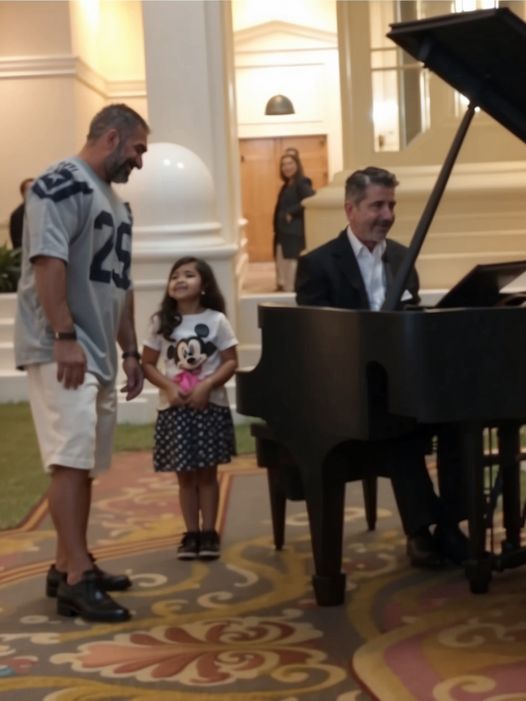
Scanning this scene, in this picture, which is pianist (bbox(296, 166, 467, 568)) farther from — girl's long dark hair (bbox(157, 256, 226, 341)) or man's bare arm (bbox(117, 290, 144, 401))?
man's bare arm (bbox(117, 290, 144, 401))

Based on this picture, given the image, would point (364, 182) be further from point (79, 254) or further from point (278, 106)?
point (278, 106)

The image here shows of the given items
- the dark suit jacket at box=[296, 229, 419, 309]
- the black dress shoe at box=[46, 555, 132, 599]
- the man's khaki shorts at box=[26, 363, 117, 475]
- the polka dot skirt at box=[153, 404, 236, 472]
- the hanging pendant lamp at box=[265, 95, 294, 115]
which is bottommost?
the black dress shoe at box=[46, 555, 132, 599]

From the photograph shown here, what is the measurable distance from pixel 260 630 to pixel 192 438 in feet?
3.39

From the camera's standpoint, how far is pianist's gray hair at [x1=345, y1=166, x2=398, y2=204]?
4.22 m

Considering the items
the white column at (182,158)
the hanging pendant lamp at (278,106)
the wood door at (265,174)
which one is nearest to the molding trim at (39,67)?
the hanging pendant lamp at (278,106)

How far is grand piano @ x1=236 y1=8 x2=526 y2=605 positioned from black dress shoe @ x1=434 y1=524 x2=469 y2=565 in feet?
0.78

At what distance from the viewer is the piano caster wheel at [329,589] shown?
404 cm

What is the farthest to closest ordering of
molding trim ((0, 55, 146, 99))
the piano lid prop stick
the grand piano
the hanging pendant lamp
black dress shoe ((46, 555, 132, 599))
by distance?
the hanging pendant lamp → molding trim ((0, 55, 146, 99)) → black dress shoe ((46, 555, 132, 599)) → the piano lid prop stick → the grand piano

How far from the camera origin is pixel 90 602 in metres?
3.98

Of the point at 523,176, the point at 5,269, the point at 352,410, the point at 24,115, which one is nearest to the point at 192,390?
the point at 352,410

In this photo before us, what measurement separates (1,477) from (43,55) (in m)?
A: 8.00

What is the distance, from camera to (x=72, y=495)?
3928 millimetres

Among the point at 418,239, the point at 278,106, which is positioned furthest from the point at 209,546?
the point at 278,106

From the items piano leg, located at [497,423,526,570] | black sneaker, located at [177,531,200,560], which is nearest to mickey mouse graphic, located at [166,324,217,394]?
black sneaker, located at [177,531,200,560]
